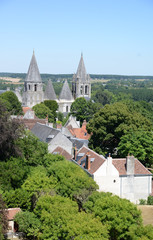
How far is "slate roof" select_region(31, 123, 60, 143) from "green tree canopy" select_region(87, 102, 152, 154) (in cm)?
547

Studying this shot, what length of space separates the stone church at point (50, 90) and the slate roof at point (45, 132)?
47689 mm

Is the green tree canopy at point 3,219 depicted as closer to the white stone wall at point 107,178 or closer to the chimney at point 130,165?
the white stone wall at point 107,178

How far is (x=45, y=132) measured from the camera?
51.6 meters

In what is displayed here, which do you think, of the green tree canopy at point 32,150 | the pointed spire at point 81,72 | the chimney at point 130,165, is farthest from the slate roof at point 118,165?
the pointed spire at point 81,72

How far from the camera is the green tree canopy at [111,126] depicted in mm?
48500

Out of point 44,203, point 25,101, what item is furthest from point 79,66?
point 44,203

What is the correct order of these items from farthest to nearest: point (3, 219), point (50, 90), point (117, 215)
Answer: point (50, 90) → point (3, 219) → point (117, 215)

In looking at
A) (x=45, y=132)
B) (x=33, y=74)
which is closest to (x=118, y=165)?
(x=45, y=132)

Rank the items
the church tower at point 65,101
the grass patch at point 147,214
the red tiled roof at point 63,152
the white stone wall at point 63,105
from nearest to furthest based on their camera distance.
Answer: the grass patch at point 147,214, the red tiled roof at point 63,152, the white stone wall at point 63,105, the church tower at point 65,101

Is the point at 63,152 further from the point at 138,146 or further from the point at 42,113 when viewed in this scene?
the point at 42,113

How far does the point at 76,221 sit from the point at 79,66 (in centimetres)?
9216

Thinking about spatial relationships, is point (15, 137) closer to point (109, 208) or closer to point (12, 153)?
point (12, 153)

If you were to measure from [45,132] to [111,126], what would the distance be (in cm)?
907

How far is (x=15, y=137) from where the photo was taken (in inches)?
1374
